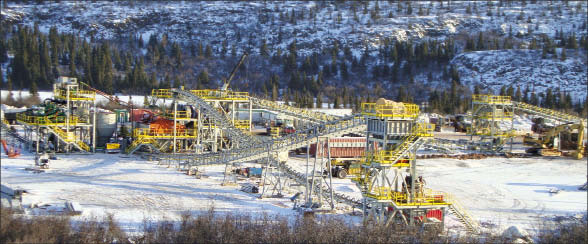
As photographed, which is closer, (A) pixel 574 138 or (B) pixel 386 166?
(B) pixel 386 166

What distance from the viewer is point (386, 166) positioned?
2327cm

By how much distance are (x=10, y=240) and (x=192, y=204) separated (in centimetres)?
1193

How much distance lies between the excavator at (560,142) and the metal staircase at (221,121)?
27.3m

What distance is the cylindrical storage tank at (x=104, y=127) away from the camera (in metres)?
44.2

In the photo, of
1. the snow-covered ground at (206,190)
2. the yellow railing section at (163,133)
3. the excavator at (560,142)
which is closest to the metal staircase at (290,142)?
the snow-covered ground at (206,190)

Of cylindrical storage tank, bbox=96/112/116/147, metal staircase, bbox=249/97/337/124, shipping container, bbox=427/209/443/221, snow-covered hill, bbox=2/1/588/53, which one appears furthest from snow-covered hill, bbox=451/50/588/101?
shipping container, bbox=427/209/443/221

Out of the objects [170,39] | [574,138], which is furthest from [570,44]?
[170,39]

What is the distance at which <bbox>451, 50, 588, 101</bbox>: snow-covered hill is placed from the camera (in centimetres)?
9756

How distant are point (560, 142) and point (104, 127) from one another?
37.4 meters

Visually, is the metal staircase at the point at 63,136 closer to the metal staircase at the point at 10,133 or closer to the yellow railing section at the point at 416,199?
the metal staircase at the point at 10,133

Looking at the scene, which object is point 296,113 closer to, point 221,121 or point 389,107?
point 221,121

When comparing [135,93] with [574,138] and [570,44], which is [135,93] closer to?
[574,138]

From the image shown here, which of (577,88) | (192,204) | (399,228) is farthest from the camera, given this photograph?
(577,88)

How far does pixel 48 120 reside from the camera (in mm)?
40438
